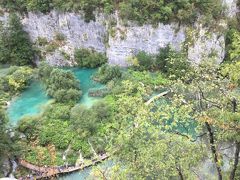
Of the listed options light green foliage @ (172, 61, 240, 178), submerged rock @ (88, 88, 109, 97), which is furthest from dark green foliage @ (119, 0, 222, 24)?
light green foliage @ (172, 61, 240, 178)

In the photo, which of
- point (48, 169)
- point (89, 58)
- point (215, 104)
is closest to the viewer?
point (215, 104)

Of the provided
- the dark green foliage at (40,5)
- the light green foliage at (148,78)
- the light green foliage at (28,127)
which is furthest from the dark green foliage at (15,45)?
the light green foliage at (28,127)

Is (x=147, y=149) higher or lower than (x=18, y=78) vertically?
higher

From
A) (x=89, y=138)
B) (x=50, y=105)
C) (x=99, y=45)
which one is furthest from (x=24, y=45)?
(x=89, y=138)

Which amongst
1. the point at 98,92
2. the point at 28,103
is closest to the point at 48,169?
the point at 28,103

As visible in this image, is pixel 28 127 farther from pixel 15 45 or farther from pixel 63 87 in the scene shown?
pixel 15 45

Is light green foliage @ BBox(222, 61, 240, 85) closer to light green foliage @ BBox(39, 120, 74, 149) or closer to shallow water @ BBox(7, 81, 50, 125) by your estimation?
light green foliage @ BBox(39, 120, 74, 149)
